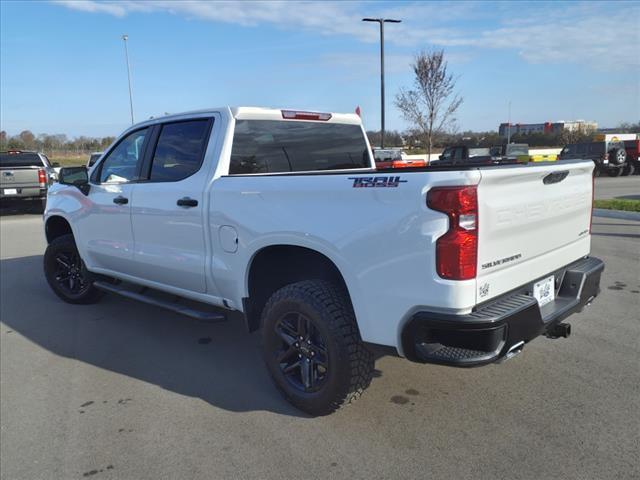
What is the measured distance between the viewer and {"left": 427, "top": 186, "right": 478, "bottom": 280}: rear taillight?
2553mm

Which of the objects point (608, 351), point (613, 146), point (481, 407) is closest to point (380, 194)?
point (481, 407)

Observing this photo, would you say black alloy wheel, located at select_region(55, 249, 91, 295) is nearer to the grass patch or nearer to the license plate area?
the license plate area

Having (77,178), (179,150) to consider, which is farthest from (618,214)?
(77,178)

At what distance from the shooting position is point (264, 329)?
3535 millimetres

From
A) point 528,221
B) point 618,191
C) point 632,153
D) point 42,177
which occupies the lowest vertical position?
point 618,191

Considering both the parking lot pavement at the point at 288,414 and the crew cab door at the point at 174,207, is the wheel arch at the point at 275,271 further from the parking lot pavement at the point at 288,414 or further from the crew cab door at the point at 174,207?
the parking lot pavement at the point at 288,414

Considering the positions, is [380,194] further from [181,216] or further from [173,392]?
[173,392]

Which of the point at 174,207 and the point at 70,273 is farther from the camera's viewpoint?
the point at 70,273

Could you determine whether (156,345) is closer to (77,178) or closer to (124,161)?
(124,161)

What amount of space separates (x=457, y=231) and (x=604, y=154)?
25559mm

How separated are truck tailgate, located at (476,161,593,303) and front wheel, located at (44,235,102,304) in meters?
4.58

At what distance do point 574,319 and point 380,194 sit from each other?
3.10 meters

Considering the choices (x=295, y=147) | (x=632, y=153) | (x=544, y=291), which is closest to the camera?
(x=544, y=291)

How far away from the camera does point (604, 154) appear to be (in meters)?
24.4
